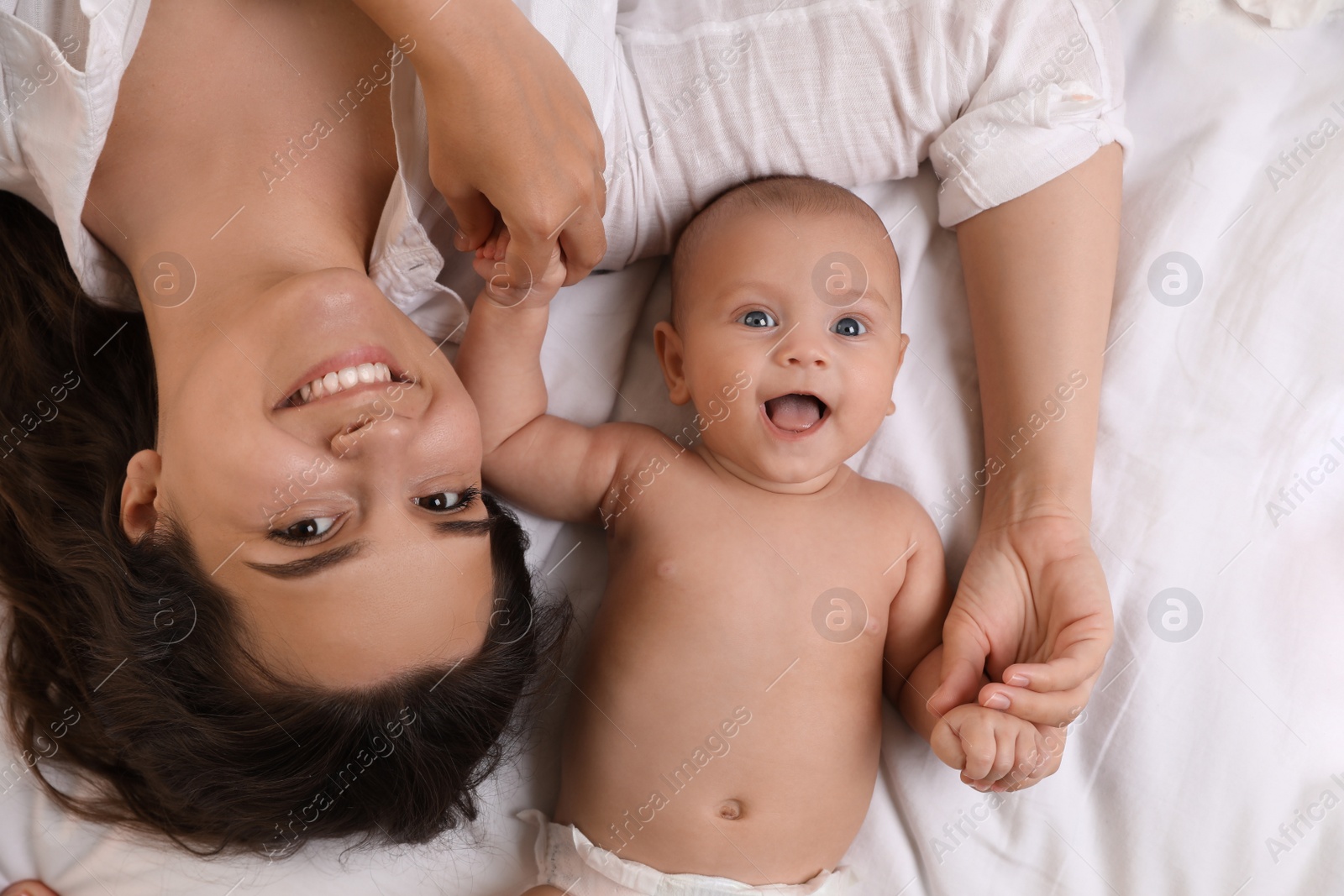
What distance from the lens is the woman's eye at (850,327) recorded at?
4.93 feet

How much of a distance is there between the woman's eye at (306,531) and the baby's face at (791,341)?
583 millimetres

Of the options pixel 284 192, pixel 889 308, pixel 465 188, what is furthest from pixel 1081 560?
pixel 284 192

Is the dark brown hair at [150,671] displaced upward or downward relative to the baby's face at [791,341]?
downward

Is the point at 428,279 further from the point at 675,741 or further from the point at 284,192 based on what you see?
the point at 675,741

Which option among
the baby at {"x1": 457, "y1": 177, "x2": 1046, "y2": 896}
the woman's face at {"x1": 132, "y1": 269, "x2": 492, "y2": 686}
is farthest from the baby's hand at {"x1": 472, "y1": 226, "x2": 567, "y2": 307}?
the woman's face at {"x1": 132, "y1": 269, "x2": 492, "y2": 686}

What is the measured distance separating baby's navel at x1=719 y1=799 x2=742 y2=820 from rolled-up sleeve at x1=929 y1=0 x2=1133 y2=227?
38.8 inches

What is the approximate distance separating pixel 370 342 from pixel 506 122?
0.32m

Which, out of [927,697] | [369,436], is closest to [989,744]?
[927,697]

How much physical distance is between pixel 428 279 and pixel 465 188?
0.68 ft

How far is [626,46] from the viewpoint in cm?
159

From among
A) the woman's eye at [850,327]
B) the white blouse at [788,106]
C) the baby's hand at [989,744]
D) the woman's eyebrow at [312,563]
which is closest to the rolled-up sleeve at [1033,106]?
the white blouse at [788,106]

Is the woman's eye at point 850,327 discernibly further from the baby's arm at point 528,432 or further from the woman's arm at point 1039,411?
the baby's arm at point 528,432

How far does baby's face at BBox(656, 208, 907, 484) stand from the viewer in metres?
1.47

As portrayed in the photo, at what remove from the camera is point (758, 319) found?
4.90ft
